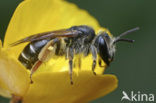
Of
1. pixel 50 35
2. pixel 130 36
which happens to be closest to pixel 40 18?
pixel 50 35

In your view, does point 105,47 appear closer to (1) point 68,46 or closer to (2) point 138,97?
(1) point 68,46

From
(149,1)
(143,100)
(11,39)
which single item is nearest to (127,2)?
(149,1)

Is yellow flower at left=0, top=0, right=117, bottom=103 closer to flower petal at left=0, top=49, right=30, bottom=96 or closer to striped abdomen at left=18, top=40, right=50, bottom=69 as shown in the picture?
flower petal at left=0, top=49, right=30, bottom=96

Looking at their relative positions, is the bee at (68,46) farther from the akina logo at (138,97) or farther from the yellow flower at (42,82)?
the akina logo at (138,97)

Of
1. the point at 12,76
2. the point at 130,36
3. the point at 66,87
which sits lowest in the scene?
the point at 130,36

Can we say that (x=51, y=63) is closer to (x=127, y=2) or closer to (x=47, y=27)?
(x=47, y=27)

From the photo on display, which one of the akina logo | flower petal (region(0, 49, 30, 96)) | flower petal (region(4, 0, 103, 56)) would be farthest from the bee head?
the akina logo
